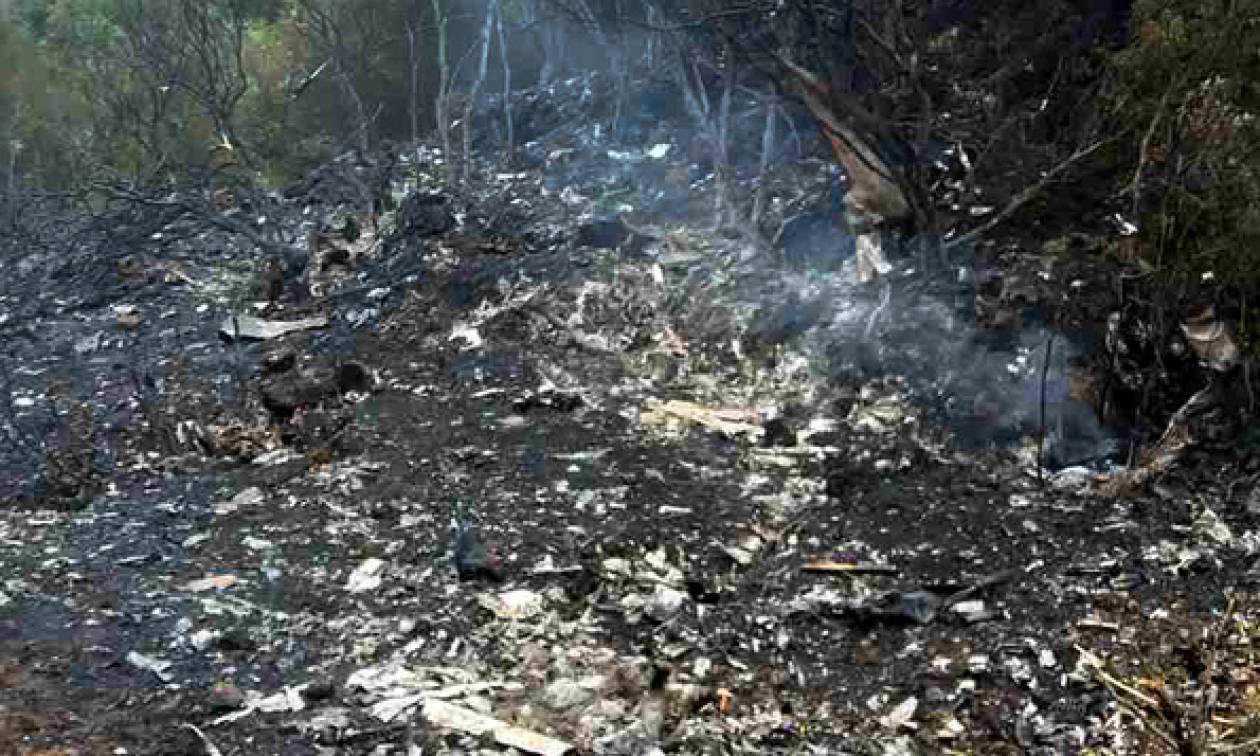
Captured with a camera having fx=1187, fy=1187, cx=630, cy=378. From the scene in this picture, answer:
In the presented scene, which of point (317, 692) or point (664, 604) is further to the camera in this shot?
point (664, 604)

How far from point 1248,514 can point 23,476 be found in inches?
237

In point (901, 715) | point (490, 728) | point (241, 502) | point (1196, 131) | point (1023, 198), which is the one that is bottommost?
point (901, 715)

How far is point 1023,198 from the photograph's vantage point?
647cm

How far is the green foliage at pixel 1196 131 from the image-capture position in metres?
5.20

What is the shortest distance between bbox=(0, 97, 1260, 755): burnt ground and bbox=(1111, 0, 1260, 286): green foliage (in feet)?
2.25

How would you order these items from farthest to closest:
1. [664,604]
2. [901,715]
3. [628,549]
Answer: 1. [628,549]
2. [664,604]
3. [901,715]

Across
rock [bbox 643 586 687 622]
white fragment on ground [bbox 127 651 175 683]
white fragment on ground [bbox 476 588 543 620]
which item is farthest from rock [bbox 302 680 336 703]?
rock [bbox 643 586 687 622]

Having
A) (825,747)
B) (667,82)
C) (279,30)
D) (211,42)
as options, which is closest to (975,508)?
(825,747)

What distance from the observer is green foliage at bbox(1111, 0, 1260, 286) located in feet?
17.0

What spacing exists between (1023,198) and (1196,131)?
1.21 meters

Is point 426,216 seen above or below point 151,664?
below

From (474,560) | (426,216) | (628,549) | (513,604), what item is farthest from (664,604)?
(426,216)

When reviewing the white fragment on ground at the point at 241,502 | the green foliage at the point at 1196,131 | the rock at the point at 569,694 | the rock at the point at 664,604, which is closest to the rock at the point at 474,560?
the rock at the point at 664,604

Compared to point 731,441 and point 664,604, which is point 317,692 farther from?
point 731,441
